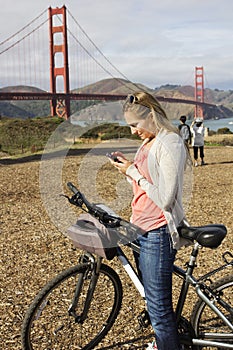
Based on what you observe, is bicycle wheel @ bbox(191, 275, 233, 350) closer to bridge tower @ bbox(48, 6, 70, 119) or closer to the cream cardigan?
the cream cardigan

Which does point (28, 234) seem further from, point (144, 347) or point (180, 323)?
point (180, 323)

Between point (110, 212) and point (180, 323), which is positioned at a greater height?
point (110, 212)

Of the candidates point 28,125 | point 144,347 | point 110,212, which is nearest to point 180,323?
point 144,347

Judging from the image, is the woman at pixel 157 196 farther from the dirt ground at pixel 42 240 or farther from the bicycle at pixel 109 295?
the dirt ground at pixel 42 240

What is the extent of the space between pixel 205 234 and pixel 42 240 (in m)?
3.88

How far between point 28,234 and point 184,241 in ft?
13.7

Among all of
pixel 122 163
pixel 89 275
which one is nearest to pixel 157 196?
pixel 122 163

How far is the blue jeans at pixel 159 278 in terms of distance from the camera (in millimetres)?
2477

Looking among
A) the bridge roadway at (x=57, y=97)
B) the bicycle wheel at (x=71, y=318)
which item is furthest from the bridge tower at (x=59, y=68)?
the bicycle wheel at (x=71, y=318)

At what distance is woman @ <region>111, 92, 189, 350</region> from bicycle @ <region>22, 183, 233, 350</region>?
0.10m

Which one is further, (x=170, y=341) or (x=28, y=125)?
(x=28, y=125)

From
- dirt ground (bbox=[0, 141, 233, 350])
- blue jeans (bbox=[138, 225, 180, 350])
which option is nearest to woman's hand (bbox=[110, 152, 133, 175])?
blue jeans (bbox=[138, 225, 180, 350])

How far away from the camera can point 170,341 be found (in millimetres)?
2646

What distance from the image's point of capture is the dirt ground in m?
3.64
